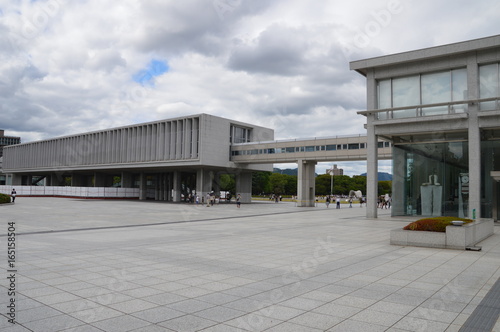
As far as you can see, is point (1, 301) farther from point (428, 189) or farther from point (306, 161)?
point (306, 161)

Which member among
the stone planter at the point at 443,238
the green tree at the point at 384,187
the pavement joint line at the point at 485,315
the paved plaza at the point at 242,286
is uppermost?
the green tree at the point at 384,187

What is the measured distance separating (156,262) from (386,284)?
20.0 ft

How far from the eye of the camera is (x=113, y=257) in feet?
37.1

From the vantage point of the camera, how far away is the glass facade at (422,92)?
25.4m

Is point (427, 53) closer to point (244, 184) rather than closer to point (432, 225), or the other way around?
point (432, 225)

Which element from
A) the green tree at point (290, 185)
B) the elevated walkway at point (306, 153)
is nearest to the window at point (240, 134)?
the elevated walkway at point (306, 153)

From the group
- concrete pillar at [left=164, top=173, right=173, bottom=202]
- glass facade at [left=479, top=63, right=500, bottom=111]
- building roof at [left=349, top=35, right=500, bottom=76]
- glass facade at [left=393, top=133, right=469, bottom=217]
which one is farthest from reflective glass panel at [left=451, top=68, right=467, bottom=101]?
concrete pillar at [left=164, top=173, right=173, bottom=202]

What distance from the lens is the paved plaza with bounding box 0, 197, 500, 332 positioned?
5.88 meters

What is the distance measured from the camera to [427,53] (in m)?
25.9

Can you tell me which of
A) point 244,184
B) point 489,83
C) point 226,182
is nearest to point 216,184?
point 244,184

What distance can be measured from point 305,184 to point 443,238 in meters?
38.7

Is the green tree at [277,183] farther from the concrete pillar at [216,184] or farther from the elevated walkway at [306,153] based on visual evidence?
the elevated walkway at [306,153]

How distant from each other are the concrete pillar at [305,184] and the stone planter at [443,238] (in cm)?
3625

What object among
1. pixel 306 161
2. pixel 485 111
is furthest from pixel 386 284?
pixel 306 161
